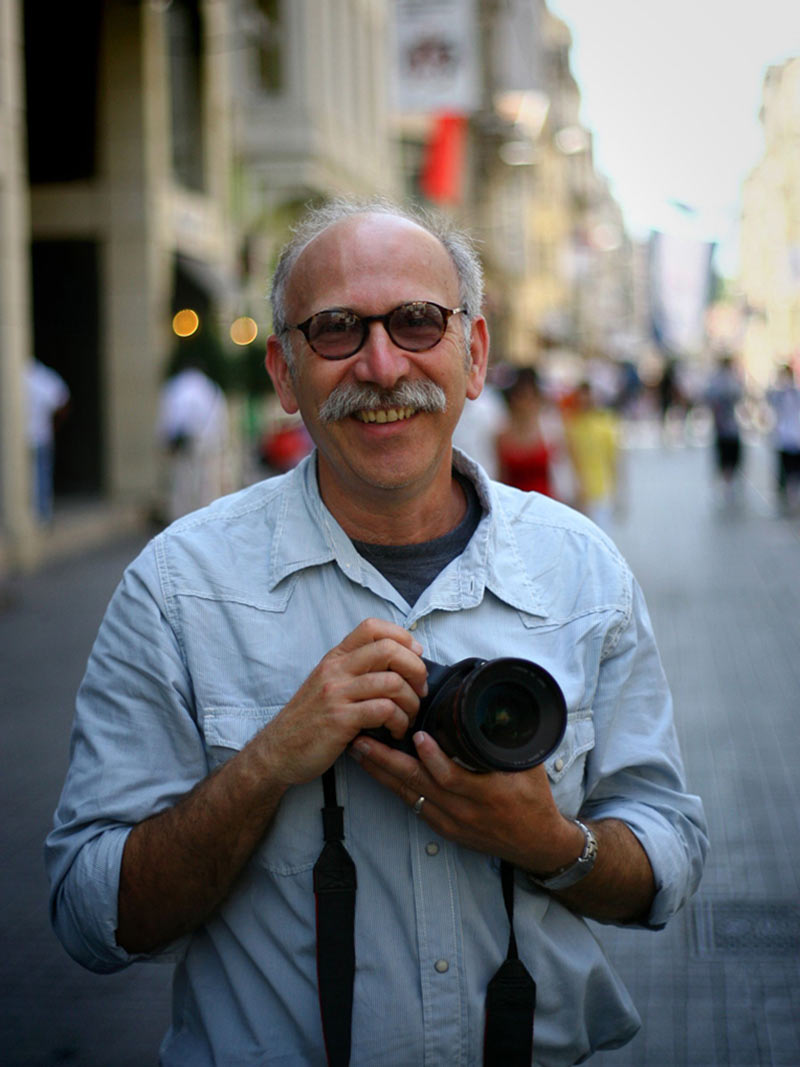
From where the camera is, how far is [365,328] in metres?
2.20

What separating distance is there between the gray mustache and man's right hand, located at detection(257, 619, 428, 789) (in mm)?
387

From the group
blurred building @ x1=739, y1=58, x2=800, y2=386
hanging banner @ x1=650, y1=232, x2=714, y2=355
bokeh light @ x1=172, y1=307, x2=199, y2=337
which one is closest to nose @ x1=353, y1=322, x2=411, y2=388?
blurred building @ x1=739, y1=58, x2=800, y2=386

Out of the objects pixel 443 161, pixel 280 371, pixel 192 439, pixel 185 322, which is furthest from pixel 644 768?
pixel 443 161

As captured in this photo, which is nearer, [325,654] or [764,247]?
[325,654]

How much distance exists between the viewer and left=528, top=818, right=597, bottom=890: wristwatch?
6.91 feet

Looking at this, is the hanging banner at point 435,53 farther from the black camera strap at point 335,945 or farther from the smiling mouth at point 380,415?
the black camera strap at point 335,945

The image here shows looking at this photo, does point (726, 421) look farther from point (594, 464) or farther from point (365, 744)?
point (365, 744)

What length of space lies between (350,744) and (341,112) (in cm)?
2565

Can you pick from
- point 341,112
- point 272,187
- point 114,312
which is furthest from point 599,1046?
point 341,112

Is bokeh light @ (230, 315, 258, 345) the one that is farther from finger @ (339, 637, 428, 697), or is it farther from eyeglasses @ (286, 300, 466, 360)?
finger @ (339, 637, 428, 697)

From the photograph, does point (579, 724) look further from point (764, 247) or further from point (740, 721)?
point (764, 247)

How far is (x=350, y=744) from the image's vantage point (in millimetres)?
2014

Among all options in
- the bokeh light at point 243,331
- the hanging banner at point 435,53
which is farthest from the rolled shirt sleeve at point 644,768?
the bokeh light at point 243,331

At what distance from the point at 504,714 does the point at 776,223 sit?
2881cm
